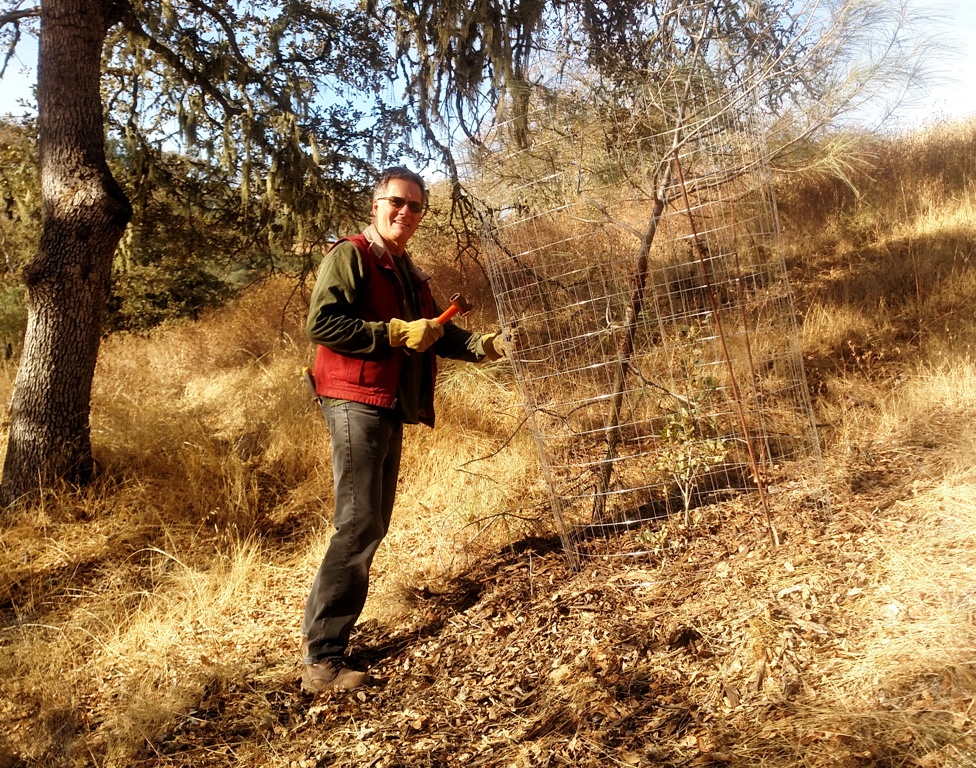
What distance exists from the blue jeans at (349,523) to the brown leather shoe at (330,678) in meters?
0.03

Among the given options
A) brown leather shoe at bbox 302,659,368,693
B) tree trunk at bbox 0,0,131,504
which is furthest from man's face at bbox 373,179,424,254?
tree trunk at bbox 0,0,131,504

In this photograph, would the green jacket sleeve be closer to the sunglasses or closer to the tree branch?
the sunglasses

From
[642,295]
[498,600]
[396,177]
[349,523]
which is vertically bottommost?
[498,600]

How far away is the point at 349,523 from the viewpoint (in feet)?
8.83

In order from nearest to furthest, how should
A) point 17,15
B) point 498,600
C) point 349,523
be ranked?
point 349,523 < point 498,600 < point 17,15

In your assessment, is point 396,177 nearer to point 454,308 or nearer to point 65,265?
point 454,308

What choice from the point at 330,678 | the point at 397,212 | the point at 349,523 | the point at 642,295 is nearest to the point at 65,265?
the point at 397,212

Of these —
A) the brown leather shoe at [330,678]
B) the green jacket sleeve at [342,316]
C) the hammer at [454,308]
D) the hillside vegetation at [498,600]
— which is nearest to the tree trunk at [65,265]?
the hillside vegetation at [498,600]

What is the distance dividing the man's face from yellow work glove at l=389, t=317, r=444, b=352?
41 centimetres

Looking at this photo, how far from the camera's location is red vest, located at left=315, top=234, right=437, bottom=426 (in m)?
2.67

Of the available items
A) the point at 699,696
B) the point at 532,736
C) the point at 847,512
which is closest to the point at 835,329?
the point at 847,512

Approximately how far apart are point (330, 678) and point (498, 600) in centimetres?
85

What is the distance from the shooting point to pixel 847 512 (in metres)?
3.32

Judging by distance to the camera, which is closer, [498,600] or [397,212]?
[397,212]
